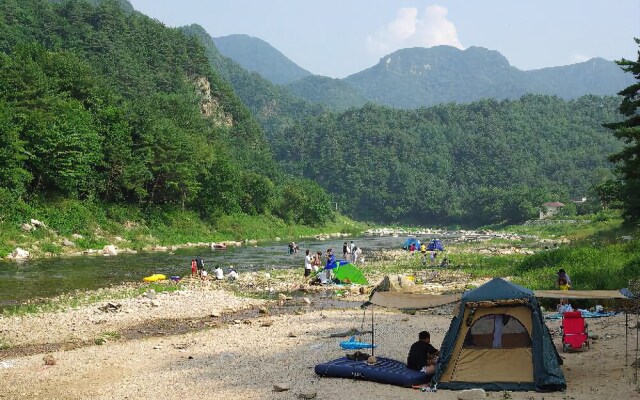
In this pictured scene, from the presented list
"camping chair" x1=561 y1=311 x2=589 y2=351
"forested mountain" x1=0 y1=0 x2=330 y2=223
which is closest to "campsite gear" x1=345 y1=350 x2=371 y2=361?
"camping chair" x1=561 y1=311 x2=589 y2=351

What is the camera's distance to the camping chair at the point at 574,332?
50.0 ft

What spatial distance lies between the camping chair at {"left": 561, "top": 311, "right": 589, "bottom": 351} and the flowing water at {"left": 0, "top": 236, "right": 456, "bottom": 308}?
20.8 metres

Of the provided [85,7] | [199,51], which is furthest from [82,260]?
[199,51]

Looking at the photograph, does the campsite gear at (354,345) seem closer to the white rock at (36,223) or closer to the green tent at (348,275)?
the green tent at (348,275)

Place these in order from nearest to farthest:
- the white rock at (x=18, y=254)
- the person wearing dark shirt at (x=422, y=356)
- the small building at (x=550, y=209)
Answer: the person wearing dark shirt at (x=422, y=356) < the white rock at (x=18, y=254) < the small building at (x=550, y=209)

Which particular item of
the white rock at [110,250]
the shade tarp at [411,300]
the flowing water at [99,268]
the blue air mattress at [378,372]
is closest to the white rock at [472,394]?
the blue air mattress at [378,372]

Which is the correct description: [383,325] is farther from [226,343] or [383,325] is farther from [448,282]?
[448,282]

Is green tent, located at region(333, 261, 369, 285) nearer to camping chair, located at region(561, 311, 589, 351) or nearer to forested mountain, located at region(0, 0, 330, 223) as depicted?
camping chair, located at region(561, 311, 589, 351)

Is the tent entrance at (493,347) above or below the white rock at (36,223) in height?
below

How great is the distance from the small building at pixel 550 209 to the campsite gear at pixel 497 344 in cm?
12477

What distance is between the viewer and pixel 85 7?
118 meters

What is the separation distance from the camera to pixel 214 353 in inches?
658

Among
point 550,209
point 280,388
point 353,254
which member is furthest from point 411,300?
point 550,209

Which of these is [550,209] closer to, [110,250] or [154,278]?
[110,250]
